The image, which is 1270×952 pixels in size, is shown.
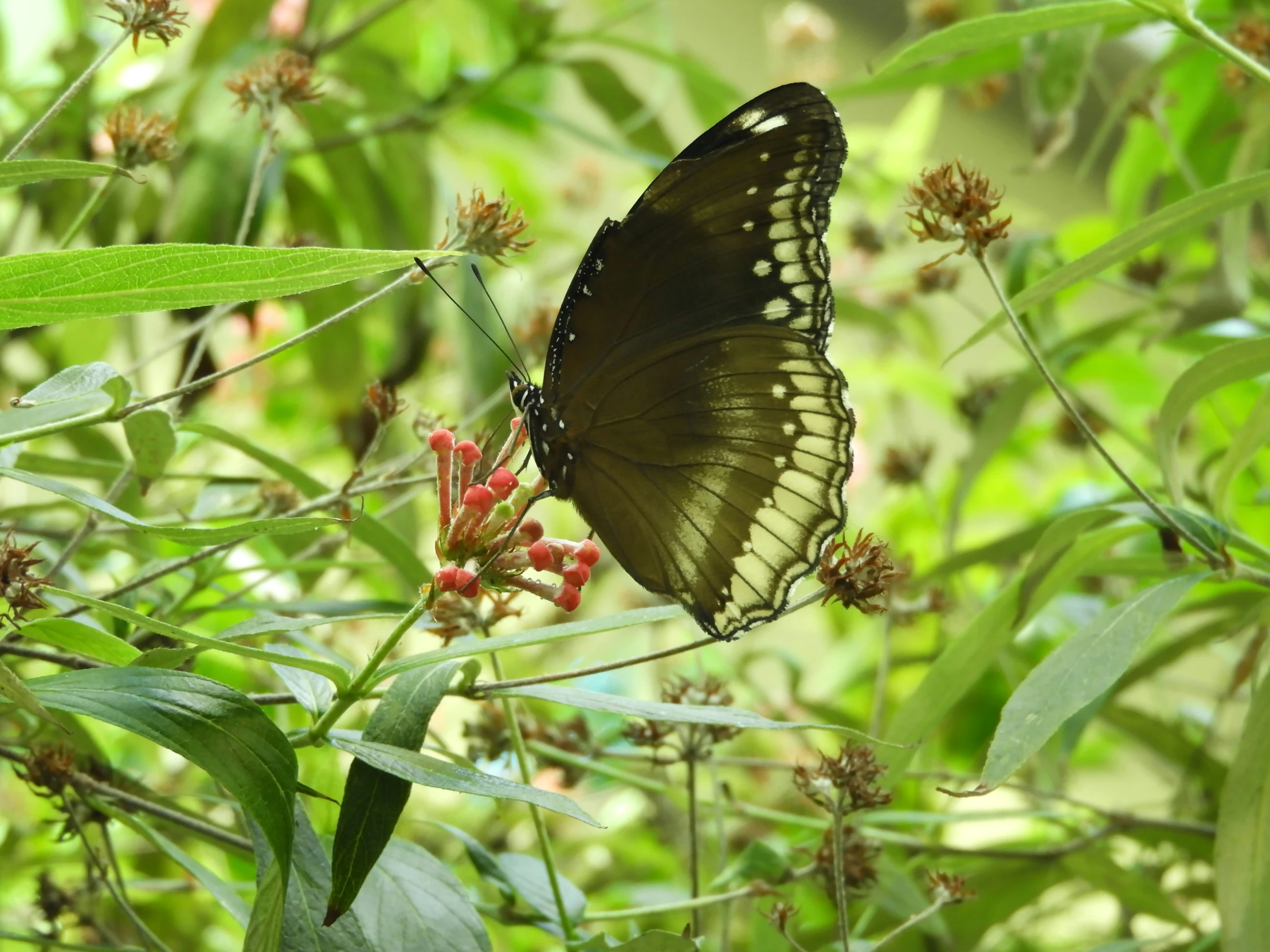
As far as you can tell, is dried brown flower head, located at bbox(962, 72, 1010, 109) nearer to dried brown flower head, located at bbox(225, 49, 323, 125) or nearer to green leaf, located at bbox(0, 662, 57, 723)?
dried brown flower head, located at bbox(225, 49, 323, 125)

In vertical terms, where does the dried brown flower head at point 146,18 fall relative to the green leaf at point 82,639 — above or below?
above

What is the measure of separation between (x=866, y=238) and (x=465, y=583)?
0.89 meters

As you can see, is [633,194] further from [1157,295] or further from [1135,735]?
[1135,735]

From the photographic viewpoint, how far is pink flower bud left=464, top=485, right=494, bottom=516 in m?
0.51

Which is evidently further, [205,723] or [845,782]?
[845,782]

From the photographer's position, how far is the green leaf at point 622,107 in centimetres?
122

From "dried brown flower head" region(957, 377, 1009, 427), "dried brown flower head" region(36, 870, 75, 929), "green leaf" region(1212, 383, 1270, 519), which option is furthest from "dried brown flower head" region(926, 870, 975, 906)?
"dried brown flower head" region(957, 377, 1009, 427)

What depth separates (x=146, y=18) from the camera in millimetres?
596

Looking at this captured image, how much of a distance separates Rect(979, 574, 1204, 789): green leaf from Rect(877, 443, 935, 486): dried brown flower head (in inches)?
20.5

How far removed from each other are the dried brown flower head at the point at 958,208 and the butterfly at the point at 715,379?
0.29 feet

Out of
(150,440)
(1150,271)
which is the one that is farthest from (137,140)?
(1150,271)

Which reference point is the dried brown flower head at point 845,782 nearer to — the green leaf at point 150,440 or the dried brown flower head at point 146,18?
the green leaf at point 150,440

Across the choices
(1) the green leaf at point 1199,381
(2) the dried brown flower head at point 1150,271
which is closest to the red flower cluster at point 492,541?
(1) the green leaf at point 1199,381

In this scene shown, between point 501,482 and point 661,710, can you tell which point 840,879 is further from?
point 501,482
